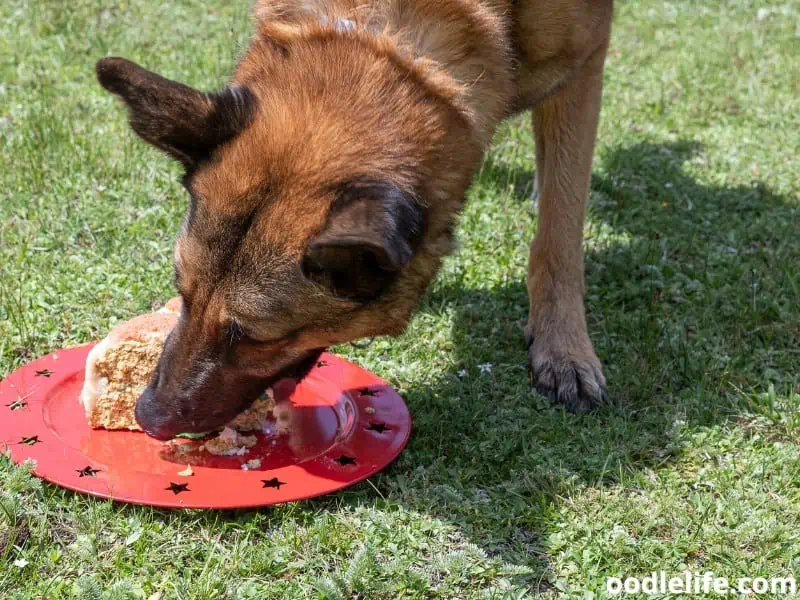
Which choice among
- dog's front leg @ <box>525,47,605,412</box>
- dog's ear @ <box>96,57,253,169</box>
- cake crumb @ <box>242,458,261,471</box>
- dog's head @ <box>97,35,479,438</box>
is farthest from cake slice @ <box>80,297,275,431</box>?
dog's front leg @ <box>525,47,605,412</box>

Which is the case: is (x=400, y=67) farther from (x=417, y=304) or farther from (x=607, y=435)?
(x=607, y=435)

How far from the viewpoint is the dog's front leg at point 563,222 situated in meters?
4.51

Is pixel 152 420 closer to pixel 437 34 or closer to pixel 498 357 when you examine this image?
pixel 437 34

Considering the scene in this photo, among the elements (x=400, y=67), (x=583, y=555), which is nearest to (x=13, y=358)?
(x=400, y=67)

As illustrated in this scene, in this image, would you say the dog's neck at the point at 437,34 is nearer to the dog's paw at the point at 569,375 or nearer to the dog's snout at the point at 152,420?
the dog's paw at the point at 569,375

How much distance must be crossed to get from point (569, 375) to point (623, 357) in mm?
492

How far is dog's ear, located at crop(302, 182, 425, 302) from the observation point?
8.79ft

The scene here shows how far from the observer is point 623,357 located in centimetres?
464

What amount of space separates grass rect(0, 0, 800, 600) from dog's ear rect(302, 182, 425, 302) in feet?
2.43

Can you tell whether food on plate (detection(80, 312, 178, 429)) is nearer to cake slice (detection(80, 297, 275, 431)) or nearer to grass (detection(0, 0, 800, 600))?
cake slice (detection(80, 297, 275, 431))

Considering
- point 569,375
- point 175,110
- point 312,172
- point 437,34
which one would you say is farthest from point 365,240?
point 569,375

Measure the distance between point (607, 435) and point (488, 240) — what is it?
6.31 feet

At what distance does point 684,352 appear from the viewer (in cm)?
453

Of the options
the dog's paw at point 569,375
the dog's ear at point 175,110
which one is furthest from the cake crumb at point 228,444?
the dog's paw at point 569,375
